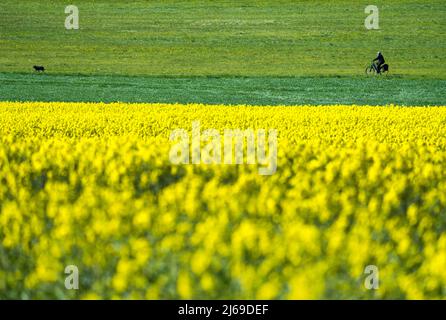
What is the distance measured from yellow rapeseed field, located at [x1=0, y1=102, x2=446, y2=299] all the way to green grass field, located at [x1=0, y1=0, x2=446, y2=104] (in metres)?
24.0

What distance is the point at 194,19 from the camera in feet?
194

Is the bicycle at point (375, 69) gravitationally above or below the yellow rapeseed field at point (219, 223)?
above

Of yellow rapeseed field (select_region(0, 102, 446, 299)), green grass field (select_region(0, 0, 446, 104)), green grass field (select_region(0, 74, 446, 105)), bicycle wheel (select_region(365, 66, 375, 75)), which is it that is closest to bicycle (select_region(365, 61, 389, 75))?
bicycle wheel (select_region(365, 66, 375, 75))

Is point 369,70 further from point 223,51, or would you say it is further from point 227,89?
point 227,89

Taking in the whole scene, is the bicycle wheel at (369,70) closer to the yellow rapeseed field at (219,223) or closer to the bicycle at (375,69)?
the bicycle at (375,69)

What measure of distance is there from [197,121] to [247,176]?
10.3 m

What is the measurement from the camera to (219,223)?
5129 millimetres

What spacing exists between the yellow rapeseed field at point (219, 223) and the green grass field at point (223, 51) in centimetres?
2395

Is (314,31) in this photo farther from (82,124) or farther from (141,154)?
(141,154)

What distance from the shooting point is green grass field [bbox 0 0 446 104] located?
1367 inches

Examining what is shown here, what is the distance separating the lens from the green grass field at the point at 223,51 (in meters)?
34.7

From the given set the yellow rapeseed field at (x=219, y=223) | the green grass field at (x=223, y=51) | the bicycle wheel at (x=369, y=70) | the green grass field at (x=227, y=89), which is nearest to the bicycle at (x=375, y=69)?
the bicycle wheel at (x=369, y=70)

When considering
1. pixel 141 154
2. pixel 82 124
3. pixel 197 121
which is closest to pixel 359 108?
pixel 197 121

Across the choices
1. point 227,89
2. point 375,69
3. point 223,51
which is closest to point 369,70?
point 375,69
